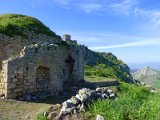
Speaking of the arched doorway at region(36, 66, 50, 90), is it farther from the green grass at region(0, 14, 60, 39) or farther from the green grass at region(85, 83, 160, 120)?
the green grass at region(85, 83, 160, 120)

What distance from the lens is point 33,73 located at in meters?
21.0

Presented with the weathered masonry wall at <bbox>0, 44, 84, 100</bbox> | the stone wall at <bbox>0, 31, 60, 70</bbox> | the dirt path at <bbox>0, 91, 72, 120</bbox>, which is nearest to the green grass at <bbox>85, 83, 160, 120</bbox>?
the dirt path at <bbox>0, 91, 72, 120</bbox>

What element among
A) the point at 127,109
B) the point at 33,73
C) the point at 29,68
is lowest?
the point at 127,109

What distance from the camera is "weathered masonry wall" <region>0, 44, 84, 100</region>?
19.9 metres

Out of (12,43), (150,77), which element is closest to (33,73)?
(12,43)

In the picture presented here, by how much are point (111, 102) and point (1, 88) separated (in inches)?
334

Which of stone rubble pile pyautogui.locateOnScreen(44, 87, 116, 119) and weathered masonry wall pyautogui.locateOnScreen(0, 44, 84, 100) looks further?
weathered masonry wall pyautogui.locateOnScreen(0, 44, 84, 100)

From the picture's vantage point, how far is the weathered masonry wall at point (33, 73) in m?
19.9

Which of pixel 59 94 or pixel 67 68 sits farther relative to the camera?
pixel 67 68

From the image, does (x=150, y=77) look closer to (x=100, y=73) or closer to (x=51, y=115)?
(x=100, y=73)

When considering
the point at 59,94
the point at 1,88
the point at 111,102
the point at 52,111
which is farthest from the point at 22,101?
the point at 111,102

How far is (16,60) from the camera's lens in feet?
66.1

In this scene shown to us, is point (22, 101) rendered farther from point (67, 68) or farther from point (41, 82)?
point (67, 68)

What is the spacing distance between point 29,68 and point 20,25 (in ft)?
22.0
